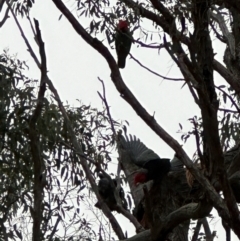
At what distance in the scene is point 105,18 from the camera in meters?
4.52

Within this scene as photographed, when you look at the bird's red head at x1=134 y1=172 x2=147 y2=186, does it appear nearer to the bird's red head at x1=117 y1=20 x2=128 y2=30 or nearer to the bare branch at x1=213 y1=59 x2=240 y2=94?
the bare branch at x1=213 y1=59 x2=240 y2=94

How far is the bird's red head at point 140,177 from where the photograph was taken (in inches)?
154

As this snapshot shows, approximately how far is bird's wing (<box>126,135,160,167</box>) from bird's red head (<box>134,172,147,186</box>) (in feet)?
0.20

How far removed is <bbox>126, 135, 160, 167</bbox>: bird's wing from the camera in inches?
160

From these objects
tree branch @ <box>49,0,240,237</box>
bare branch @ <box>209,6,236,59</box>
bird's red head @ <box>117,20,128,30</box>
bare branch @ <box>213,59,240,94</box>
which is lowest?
tree branch @ <box>49,0,240,237</box>

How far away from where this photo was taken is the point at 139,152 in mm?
4355

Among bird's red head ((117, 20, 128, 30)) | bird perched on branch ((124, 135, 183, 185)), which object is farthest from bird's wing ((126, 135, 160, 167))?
bird's red head ((117, 20, 128, 30))

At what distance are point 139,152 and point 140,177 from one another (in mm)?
434

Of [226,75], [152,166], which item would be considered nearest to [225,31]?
[226,75]

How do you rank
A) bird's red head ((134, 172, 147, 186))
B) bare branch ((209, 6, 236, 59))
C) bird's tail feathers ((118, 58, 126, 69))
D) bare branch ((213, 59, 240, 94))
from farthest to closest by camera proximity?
bird's tail feathers ((118, 58, 126, 69)) → bird's red head ((134, 172, 147, 186)) → bare branch ((209, 6, 236, 59)) → bare branch ((213, 59, 240, 94))

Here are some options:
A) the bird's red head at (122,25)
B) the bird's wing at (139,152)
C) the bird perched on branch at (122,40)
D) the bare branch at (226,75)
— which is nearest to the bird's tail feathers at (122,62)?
the bird perched on branch at (122,40)

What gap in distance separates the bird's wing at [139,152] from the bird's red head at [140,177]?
2.4 inches

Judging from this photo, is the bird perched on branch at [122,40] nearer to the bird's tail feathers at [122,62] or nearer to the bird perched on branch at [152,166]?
the bird's tail feathers at [122,62]

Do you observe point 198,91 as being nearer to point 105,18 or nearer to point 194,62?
point 194,62
